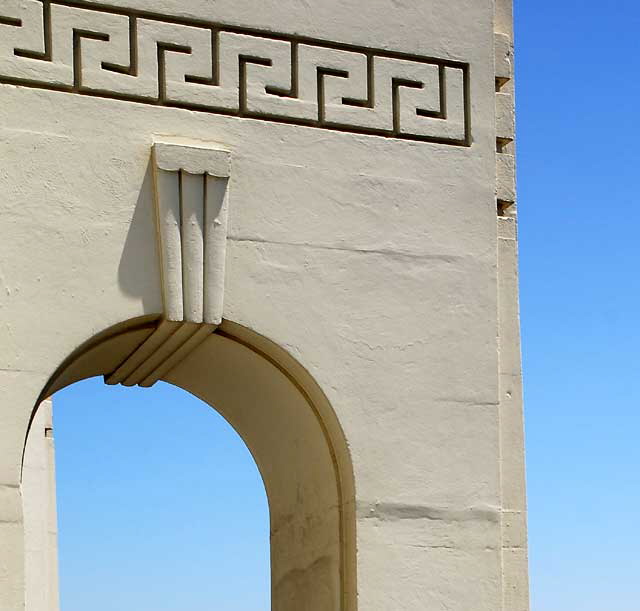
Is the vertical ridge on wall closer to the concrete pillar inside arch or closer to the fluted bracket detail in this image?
the fluted bracket detail

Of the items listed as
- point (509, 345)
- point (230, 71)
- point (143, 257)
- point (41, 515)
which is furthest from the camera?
point (41, 515)

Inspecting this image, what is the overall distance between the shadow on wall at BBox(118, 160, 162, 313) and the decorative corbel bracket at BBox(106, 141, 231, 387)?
37 millimetres

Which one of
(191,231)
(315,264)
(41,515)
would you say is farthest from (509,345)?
(41,515)

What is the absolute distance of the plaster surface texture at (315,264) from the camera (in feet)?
24.4

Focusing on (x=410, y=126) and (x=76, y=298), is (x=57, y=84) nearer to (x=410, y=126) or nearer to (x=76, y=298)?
(x=76, y=298)

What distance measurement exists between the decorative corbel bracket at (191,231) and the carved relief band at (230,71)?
0.34m

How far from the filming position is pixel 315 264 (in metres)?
7.95

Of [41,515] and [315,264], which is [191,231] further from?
[41,515]

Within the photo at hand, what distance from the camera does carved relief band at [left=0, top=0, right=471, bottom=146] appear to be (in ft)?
24.8

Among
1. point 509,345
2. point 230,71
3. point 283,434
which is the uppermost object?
point 230,71

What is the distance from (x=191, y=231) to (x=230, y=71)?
98cm

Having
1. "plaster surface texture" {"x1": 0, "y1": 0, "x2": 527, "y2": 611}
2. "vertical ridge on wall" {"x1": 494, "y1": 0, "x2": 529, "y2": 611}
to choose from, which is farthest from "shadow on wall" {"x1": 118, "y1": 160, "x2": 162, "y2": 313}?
"vertical ridge on wall" {"x1": 494, "y1": 0, "x2": 529, "y2": 611}

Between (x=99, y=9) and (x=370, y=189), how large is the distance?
1.81m

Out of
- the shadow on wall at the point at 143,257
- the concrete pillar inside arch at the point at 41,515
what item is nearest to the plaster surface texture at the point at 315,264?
the shadow on wall at the point at 143,257
